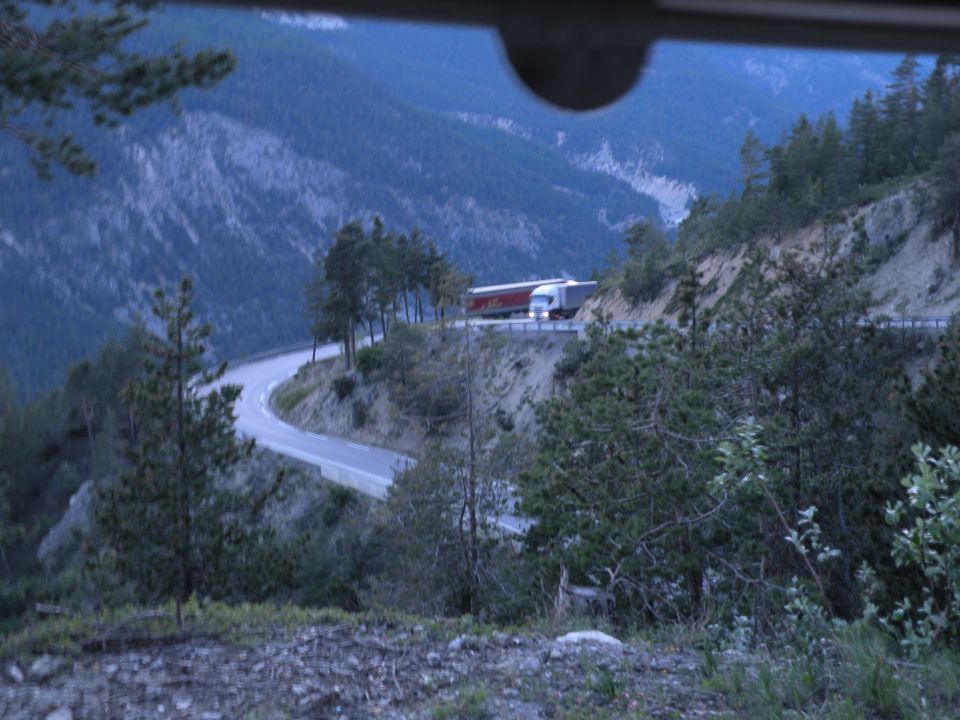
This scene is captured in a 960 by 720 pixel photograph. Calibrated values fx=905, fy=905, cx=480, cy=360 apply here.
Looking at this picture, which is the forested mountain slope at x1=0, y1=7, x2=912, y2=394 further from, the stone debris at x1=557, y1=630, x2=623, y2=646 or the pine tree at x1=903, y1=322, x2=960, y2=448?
the stone debris at x1=557, y1=630, x2=623, y2=646

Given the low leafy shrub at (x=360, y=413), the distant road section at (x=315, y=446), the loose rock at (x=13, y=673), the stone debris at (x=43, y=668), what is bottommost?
the distant road section at (x=315, y=446)

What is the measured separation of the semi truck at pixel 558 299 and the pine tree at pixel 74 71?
42794 millimetres

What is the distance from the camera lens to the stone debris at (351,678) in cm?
651

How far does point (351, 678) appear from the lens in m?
7.34

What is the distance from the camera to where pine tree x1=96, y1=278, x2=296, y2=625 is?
12312 millimetres

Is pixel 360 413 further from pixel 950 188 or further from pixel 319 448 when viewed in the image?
pixel 950 188

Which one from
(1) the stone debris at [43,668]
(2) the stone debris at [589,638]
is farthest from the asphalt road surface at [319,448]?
(2) the stone debris at [589,638]

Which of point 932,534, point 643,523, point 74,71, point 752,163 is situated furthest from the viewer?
point 752,163

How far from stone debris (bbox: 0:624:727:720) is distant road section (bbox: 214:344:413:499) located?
30.0 ft

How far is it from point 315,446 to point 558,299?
19.7 meters

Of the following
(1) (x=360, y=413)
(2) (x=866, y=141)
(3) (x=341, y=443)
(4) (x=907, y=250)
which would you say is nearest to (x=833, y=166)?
(2) (x=866, y=141)

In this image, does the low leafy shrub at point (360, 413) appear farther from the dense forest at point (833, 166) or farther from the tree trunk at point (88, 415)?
the dense forest at point (833, 166)

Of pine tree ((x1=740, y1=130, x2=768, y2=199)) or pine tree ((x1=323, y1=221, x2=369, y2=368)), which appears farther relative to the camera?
pine tree ((x1=740, y1=130, x2=768, y2=199))

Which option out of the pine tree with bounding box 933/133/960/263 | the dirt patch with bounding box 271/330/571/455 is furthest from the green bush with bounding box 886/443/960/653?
the pine tree with bounding box 933/133/960/263
